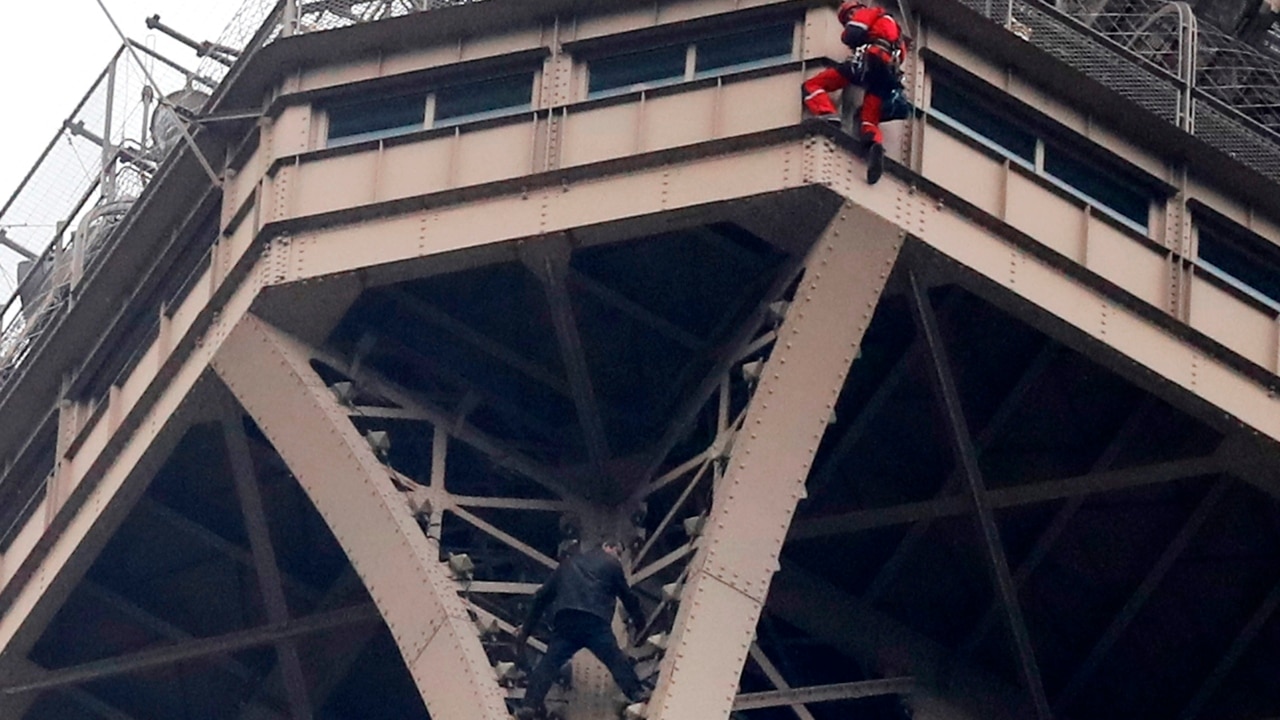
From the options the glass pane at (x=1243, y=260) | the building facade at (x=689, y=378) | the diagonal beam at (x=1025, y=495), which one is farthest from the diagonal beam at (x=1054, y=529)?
the glass pane at (x=1243, y=260)

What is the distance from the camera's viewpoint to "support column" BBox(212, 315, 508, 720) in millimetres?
35094

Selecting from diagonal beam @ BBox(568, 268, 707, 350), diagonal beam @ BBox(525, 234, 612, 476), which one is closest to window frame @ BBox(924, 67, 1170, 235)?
diagonal beam @ BBox(568, 268, 707, 350)

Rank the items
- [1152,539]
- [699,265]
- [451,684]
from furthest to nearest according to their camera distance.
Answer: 1. [1152,539]
2. [699,265]
3. [451,684]

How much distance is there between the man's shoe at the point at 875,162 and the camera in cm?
3634

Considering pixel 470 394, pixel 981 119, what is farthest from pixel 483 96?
pixel 981 119

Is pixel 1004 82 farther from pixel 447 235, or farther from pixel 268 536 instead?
pixel 268 536

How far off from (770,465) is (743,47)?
4.90m

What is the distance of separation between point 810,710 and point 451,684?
7.92m

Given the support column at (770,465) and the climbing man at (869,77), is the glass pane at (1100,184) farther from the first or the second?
the support column at (770,465)

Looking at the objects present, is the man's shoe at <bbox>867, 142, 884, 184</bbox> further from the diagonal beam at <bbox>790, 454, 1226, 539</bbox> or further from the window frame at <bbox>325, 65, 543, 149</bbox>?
the diagonal beam at <bbox>790, 454, 1226, 539</bbox>

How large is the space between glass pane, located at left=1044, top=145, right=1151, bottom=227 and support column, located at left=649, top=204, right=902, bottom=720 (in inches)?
125

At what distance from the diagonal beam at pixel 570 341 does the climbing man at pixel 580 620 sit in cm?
258

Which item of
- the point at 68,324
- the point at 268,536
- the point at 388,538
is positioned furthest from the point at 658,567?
the point at 68,324

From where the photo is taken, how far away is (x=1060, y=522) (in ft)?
132
